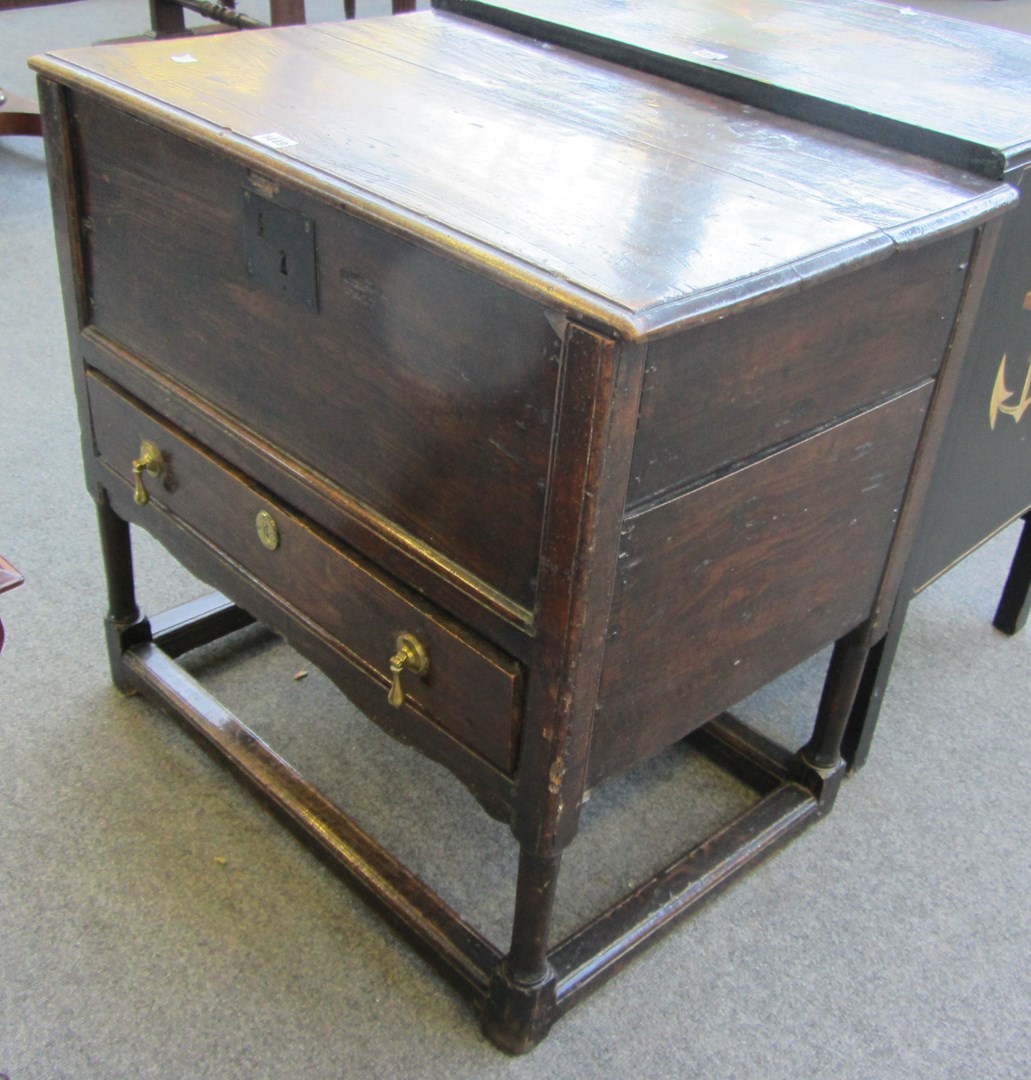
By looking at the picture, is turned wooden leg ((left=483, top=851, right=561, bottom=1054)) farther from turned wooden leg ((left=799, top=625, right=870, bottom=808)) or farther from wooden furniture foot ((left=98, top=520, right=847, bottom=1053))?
turned wooden leg ((left=799, top=625, right=870, bottom=808))

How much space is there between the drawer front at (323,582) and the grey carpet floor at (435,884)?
1.13 ft

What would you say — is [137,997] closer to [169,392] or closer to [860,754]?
[169,392]

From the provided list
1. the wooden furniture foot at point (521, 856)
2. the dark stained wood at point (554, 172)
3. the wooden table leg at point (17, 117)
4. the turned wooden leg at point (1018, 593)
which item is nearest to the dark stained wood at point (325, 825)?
the wooden furniture foot at point (521, 856)

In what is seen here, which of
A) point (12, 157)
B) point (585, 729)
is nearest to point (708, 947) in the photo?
point (585, 729)

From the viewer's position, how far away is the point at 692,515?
98cm

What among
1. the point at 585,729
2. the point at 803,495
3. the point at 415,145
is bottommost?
the point at 585,729

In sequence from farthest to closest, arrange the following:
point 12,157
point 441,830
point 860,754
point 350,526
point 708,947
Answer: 1. point 12,157
2. point 860,754
3. point 441,830
4. point 708,947
5. point 350,526

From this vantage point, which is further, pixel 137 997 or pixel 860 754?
pixel 860 754

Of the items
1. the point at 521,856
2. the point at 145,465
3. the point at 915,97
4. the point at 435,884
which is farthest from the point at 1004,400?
the point at 145,465

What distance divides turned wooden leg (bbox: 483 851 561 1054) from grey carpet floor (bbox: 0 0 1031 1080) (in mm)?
27

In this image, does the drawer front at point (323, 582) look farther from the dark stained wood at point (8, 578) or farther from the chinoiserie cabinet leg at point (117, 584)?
the dark stained wood at point (8, 578)

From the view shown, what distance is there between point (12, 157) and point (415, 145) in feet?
8.91

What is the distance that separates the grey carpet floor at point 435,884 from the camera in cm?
123

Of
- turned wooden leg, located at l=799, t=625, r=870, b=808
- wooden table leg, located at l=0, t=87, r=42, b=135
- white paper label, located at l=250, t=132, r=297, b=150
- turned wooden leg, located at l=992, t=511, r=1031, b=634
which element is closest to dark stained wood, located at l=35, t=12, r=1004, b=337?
white paper label, located at l=250, t=132, r=297, b=150
